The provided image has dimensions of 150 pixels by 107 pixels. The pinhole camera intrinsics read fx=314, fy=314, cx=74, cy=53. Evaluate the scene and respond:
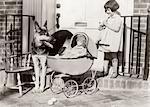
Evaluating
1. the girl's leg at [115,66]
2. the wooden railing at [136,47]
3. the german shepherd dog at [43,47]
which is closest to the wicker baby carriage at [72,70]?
the german shepherd dog at [43,47]

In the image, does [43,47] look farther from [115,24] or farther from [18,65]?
[115,24]

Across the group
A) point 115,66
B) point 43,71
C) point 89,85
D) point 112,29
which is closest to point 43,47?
point 43,71

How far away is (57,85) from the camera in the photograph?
16.6 feet

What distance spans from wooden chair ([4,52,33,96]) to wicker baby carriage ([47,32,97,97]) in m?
0.42

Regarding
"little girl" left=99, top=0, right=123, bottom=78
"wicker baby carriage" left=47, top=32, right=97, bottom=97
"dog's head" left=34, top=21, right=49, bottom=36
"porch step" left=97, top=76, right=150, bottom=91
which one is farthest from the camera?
"little girl" left=99, top=0, right=123, bottom=78

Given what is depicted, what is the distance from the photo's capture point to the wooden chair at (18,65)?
4918 mm

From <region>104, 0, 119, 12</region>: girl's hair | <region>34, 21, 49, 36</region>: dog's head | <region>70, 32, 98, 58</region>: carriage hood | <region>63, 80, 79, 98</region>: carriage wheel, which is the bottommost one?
<region>63, 80, 79, 98</region>: carriage wheel

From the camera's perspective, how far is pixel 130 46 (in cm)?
543

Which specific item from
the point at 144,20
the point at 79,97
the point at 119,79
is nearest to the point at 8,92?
the point at 79,97

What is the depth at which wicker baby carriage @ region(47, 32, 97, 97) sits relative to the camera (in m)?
4.88

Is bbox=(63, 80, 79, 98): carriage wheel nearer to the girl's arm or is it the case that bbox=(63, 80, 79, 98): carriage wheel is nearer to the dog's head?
the dog's head

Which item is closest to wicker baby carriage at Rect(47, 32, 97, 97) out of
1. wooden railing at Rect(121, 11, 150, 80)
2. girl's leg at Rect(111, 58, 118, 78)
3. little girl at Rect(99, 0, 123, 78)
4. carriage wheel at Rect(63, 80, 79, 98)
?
carriage wheel at Rect(63, 80, 79, 98)

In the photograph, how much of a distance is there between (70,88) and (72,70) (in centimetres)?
29

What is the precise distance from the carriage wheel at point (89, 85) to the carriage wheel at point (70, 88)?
7.6 inches
